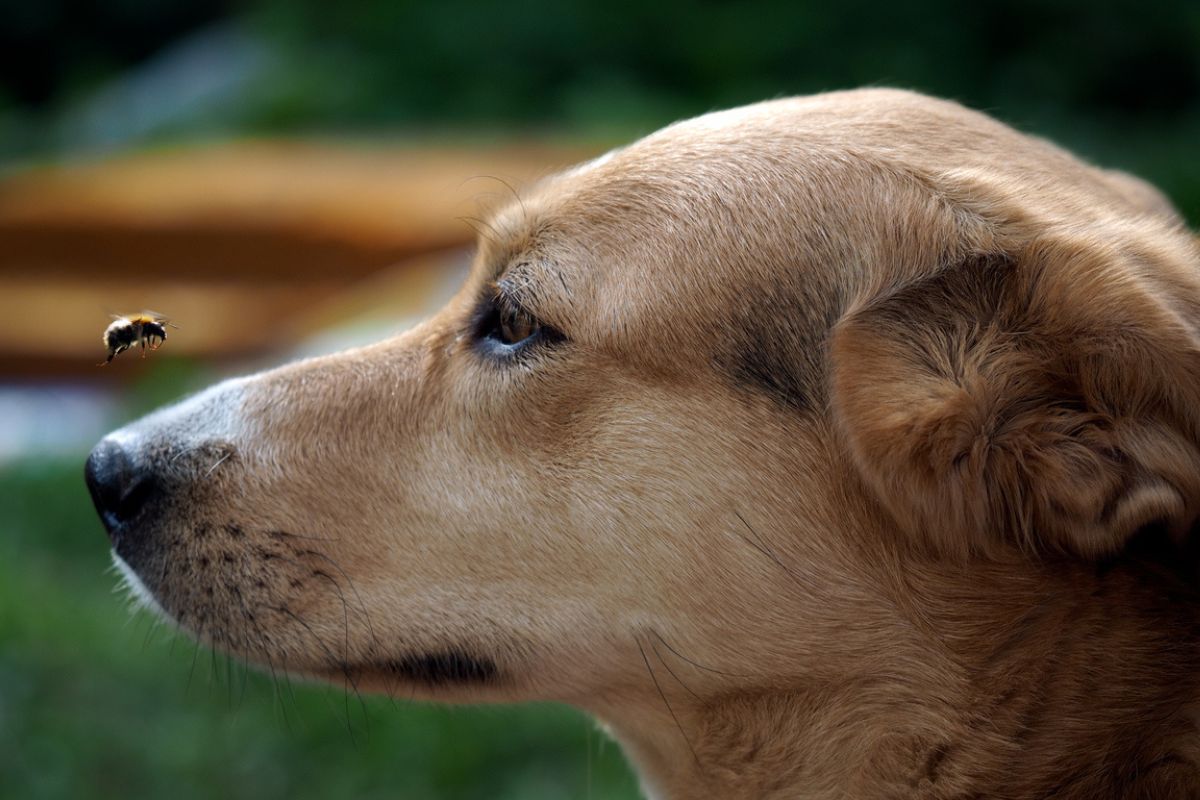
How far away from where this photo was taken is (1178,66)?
10.9 metres

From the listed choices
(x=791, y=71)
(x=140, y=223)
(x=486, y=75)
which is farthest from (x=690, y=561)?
(x=486, y=75)

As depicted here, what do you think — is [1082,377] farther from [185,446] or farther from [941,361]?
[185,446]

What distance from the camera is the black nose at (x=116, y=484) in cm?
288

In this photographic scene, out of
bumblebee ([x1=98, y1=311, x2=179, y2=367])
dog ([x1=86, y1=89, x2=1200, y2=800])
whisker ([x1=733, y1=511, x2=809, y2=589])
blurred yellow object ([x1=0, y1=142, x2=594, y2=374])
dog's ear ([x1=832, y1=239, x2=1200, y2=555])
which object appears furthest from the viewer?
blurred yellow object ([x1=0, y1=142, x2=594, y2=374])

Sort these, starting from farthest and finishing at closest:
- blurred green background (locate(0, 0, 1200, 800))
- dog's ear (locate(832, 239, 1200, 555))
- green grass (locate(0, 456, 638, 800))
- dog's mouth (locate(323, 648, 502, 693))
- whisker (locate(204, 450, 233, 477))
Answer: blurred green background (locate(0, 0, 1200, 800))
green grass (locate(0, 456, 638, 800))
whisker (locate(204, 450, 233, 477))
dog's mouth (locate(323, 648, 502, 693))
dog's ear (locate(832, 239, 1200, 555))

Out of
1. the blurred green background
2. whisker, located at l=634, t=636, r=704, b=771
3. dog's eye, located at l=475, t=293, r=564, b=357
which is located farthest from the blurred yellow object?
whisker, located at l=634, t=636, r=704, b=771

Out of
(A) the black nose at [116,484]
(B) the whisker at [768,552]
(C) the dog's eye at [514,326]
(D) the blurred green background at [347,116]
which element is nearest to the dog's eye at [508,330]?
(C) the dog's eye at [514,326]

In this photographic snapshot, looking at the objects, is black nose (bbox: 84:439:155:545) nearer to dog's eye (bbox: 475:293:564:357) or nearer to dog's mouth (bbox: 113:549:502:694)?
dog's mouth (bbox: 113:549:502:694)

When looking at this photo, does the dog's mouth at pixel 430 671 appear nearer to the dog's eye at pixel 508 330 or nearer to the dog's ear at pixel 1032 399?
the dog's eye at pixel 508 330

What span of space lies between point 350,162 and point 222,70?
4583 millimetres

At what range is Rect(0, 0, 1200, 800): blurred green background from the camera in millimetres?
4793

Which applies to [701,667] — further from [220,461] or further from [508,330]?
[220,461]

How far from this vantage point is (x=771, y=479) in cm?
261

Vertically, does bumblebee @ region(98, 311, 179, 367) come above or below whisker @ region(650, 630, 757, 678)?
above
